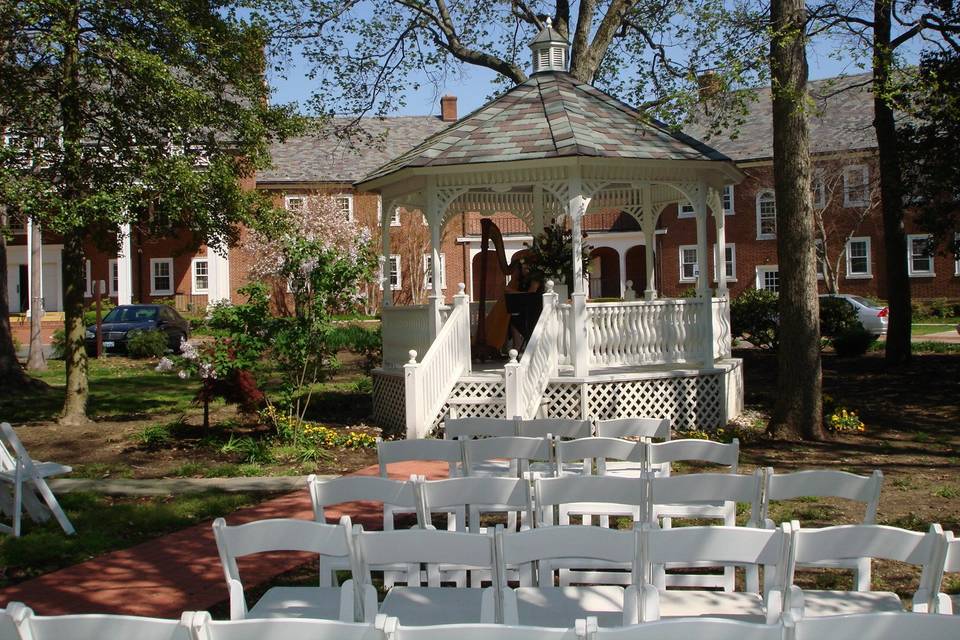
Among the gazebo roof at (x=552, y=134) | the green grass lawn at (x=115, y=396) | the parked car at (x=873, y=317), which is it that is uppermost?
the gazebo roof at (x=552, y=134)

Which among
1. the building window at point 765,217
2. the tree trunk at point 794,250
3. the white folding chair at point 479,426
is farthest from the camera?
the building window at point 765,217

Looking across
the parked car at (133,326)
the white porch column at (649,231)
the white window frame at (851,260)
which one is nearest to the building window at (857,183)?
the white window frame at (851,260)

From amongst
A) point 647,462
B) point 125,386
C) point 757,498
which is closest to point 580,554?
point 757,498

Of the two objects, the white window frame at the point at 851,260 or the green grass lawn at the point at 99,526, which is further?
the white window frame at the point at 851,260

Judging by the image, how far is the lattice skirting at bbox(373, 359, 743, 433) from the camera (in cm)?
1326

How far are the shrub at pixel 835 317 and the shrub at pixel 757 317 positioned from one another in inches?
71.0

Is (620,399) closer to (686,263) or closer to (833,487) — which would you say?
(833,487)

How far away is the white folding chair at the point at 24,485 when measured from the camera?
7688 mm

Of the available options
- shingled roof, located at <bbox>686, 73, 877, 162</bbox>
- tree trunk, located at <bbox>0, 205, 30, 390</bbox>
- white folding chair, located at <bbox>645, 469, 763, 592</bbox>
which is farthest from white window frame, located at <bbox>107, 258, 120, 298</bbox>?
white folding chair, located at <bbox>645, 469, 763, 592</bbox>

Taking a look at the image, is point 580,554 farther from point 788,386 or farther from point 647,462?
point 788,386

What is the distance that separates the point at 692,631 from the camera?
2791 mm

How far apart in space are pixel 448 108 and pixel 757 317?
3004 centimetres

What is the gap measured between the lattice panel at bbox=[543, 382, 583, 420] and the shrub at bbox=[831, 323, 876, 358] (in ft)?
39.7

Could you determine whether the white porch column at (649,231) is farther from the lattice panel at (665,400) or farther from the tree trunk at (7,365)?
the tree trunk at (7,365)
